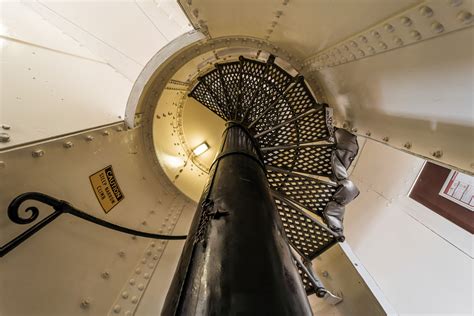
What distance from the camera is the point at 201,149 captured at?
3742mm

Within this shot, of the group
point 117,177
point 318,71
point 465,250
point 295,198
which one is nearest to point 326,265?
point 295,198

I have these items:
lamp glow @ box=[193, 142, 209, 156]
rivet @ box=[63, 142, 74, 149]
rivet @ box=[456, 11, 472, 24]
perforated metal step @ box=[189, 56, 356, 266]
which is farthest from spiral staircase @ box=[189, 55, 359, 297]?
rivet @ box=[63, 142, 74, 149]

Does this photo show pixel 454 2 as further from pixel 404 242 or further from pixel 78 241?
pixel 404 242

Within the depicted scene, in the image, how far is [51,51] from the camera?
185cm

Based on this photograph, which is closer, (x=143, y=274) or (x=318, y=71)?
(x=143, y=274)

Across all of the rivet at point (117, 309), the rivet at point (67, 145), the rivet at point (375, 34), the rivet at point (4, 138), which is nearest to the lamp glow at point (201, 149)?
the rivet at point (67, 145)

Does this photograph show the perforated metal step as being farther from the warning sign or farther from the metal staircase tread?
the warning sign

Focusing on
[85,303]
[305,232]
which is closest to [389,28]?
[305,232]

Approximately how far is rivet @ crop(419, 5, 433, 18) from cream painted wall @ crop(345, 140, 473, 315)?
90.2 inches

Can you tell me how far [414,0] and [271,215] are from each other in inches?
44.9

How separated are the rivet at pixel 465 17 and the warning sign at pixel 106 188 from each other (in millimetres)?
2133

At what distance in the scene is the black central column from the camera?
0.61 meters

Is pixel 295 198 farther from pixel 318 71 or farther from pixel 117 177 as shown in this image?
pixel 117 177

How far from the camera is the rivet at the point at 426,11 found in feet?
2.94
